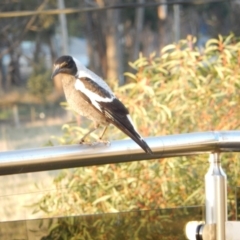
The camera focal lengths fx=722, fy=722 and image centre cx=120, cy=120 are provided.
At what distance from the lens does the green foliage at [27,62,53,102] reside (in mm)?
21938

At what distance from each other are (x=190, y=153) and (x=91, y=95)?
60 cm

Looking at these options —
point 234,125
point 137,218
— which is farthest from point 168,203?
point 137,218

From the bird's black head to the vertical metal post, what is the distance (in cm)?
78

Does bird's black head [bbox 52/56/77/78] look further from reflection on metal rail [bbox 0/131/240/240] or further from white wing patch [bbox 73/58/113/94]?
reflection on metal rail [bbox 0/131/240/240]

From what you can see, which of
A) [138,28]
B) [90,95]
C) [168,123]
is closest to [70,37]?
[138,28]

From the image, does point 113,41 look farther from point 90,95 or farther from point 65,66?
point 90,95

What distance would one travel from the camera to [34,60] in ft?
79.0

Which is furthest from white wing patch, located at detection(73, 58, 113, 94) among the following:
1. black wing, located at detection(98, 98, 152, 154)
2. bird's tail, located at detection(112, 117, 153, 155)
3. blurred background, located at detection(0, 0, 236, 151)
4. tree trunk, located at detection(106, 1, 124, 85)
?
tree trunk, located at detection(106, 1, 124, 85)

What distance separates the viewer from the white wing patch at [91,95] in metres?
2.45

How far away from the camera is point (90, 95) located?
8.28 feet

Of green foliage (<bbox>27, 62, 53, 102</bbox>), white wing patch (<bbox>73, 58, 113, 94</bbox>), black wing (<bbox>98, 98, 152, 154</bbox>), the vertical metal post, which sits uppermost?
green foliage (<bbox>27, 62, 53, 102</bbox>)

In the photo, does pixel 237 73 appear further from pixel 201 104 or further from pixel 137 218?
pixel 137 218

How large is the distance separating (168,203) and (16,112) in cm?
1630

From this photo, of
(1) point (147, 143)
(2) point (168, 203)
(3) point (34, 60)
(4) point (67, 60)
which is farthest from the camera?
(3) point (34, 60)
